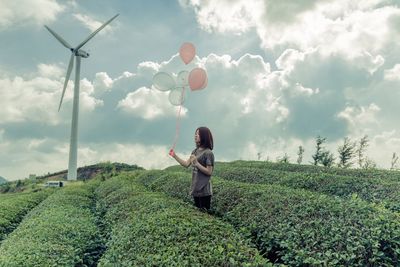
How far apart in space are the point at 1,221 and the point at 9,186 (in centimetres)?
4237

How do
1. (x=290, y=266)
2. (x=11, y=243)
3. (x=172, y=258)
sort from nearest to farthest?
(x=172, y=258), (x=290, y=266), (x=11, y=243)

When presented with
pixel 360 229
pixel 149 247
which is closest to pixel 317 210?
pixel 360 229

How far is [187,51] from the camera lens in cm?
1162

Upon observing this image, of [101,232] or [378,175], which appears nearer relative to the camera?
[101,232]

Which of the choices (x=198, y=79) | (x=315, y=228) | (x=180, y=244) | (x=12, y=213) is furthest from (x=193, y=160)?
(x=12, y=213)

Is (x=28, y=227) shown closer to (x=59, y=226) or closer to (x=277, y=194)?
(x=59, y=226)

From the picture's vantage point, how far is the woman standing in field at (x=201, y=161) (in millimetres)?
9766

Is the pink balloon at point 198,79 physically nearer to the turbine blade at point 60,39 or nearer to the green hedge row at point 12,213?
the green hedge row at point 12,213

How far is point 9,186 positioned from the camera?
53.5 metres

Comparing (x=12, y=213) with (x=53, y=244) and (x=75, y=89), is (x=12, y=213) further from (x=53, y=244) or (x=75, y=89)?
(x=75, y=89)

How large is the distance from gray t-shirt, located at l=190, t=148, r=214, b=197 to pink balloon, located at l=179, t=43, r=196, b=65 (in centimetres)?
314

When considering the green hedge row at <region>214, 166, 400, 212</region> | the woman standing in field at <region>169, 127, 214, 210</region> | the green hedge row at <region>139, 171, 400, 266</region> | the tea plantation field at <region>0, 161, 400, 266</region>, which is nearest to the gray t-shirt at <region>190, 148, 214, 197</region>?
the woman standing in field at <region>169, 127, 214, 210</region>

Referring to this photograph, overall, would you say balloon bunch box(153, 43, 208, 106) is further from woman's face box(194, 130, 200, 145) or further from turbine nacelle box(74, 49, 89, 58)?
turbine nacelle box(74, 49, 89, 58)

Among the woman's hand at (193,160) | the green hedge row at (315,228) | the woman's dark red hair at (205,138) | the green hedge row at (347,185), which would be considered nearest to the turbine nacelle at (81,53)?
the green hedge row at (347,185)
